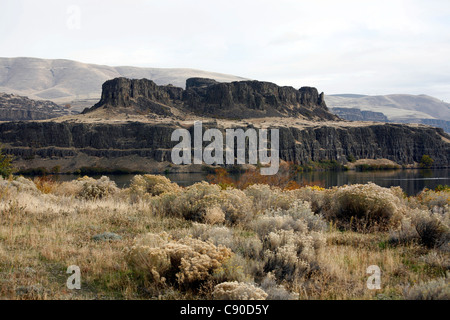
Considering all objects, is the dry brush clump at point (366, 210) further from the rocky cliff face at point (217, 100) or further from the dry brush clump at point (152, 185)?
the rocky cliff face at point (217, 100)

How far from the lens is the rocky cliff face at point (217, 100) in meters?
152

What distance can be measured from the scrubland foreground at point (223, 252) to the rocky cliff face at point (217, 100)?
142459mm

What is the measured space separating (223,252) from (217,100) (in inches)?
6718

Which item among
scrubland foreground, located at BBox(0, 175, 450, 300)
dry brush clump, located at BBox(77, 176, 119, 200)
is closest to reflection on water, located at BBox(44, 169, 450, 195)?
dry brush clump, located at BBox(77, 176, 119, 200)

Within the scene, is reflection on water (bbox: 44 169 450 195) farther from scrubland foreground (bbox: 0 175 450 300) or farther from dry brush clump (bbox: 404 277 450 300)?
dry brush clump (bbox: 404 277 450 300)

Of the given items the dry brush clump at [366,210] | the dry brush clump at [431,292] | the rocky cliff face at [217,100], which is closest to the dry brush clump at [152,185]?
the dry brush clump at [366,210]

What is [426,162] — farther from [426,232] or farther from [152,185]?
[426,232]

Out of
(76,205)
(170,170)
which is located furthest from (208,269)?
(170,170)

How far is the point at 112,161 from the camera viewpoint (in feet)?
351

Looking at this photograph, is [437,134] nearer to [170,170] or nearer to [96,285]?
[170,170]

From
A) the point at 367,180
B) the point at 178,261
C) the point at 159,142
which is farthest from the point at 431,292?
the point at 159,142

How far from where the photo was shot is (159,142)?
113m

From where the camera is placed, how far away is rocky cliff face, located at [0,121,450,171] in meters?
108
